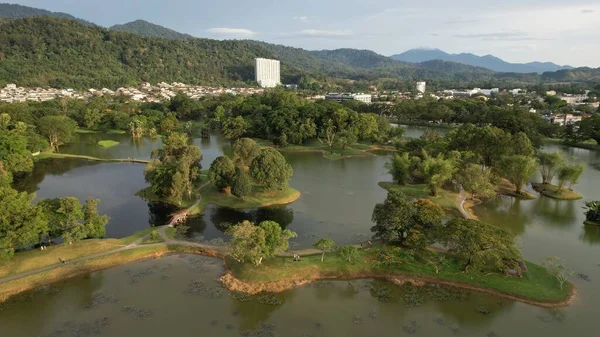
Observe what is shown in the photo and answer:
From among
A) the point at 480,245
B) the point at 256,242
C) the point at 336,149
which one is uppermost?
the point at 480,245

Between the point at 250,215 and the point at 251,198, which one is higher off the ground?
the point at 251,198

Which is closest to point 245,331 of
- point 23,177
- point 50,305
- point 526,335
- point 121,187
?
point 50,305

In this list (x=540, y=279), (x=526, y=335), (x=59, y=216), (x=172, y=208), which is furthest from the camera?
(x=172, y=208)

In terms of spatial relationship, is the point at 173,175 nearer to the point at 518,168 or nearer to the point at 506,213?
the point at 506,213

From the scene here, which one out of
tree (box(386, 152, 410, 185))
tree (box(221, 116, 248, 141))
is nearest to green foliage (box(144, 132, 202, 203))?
tree (box(386, 152, 410, 185))

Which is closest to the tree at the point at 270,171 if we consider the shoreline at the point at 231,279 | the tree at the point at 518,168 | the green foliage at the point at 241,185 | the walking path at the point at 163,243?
the green foliage at the point at 241,185

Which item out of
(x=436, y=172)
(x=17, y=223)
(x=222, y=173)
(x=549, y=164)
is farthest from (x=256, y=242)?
(x=549, y=164)

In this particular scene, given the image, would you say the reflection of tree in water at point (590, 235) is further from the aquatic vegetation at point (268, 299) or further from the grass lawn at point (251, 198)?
the aquatic vegetation at point (268, 299)

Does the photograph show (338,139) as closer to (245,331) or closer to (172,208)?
(172,208)
